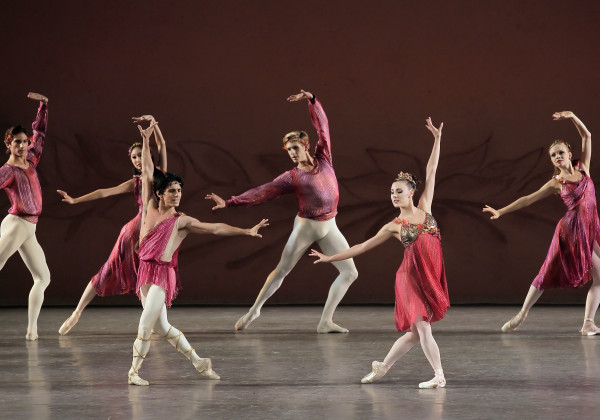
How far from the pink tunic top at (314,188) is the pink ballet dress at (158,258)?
6.34 ft

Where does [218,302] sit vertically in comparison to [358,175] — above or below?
below

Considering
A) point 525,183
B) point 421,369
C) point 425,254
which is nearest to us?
point 425,254

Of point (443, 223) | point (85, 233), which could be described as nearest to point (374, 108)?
Answer: point (443, 223)

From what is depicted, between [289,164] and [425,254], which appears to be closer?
[425,254]

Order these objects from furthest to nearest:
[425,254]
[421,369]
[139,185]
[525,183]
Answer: [525,183] → [139,185] → [421,369] → [425,254]

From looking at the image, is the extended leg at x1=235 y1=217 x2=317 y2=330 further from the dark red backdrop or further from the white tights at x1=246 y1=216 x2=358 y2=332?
the dark red backdrop

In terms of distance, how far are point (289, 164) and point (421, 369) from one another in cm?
423

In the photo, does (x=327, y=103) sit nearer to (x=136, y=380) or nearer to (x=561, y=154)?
(x=561, y=154)

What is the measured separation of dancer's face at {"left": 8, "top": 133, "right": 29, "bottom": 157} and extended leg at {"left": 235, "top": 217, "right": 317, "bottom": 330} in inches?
77.9

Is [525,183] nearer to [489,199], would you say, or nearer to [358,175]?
[489,199]

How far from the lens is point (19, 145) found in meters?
6.83

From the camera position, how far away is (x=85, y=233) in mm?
9555

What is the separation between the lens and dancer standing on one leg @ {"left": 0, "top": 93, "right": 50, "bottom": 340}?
6.85m

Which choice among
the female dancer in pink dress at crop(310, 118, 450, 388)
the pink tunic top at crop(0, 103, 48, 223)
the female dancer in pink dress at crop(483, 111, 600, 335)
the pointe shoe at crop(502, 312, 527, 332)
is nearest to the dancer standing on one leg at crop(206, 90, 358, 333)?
the pointe shoe at crop(502, 312, 527, 332)
